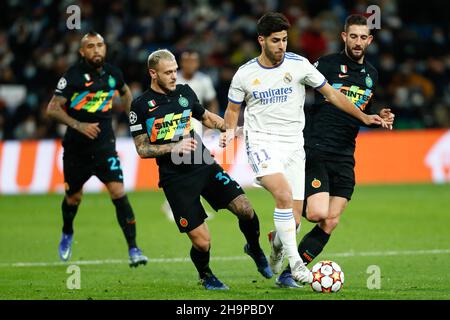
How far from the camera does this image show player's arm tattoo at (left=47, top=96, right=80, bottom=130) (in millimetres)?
11453

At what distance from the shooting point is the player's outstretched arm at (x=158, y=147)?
345 inches

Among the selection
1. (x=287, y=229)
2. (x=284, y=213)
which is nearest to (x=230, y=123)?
(x=284, y=213)

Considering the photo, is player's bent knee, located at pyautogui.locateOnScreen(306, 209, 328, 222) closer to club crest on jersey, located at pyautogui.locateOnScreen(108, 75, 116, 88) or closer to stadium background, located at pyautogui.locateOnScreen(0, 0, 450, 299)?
stadium background, located at pyautogui.locateOnScreen(0, 0, 450, 299)

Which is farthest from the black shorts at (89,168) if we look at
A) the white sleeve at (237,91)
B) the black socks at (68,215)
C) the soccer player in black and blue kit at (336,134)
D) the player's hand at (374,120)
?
the player's hand at (374,120)

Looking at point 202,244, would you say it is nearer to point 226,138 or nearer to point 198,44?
point 226,138

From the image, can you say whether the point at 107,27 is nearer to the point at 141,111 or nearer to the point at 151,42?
the point at 151,42

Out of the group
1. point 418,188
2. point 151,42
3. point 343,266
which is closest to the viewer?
point 343,266

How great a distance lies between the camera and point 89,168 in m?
11.8

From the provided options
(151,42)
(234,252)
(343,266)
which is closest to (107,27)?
(151,42)

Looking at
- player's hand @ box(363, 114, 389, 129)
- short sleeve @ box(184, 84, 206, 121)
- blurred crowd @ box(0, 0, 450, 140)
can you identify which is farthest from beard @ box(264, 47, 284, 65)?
blurred crowd @ box(0, 0, 450, 140)

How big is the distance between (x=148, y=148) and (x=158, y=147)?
0.10 meters

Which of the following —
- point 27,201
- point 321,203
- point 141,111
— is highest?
point 141,111

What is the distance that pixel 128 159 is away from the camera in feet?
63.3

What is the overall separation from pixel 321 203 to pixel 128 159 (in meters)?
10.3
